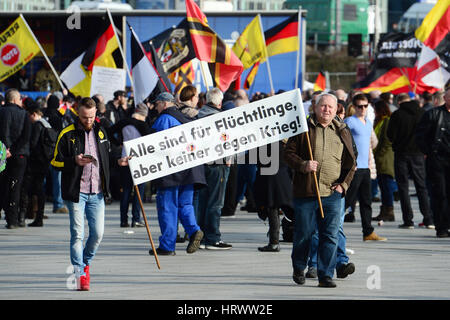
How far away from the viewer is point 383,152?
52.2 ft

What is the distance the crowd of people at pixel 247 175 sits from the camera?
9469 millimetres

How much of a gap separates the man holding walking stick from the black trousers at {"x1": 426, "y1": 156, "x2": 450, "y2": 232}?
13.9 ft

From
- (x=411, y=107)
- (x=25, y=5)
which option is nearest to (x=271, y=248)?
(x=411, y=107)

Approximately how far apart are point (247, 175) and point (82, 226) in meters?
5.43

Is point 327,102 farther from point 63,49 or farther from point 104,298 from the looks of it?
point 63,49

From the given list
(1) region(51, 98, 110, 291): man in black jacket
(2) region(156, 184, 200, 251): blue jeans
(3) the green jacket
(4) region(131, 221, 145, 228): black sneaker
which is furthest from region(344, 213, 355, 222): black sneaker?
(1) region(51, 98, 110, 291): man in black jacket

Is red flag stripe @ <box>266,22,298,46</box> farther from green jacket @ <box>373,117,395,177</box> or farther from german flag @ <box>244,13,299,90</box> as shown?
green jacket @ <box>373,117,395,177</box>

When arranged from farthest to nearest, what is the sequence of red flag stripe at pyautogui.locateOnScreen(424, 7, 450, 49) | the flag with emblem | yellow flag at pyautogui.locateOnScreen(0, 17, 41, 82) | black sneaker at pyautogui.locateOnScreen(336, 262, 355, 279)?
the flag with emblem → yellow flag at pyautogui.locateOnScreen(0, 17, 41, 82) → red flag stripe at pyautogui.locateOnScreen(424, 7, 450, 49) → black sneaker at pyautogui.locateOnScreen(336, 262, 355, 279)

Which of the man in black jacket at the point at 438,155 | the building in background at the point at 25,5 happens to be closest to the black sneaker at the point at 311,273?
the man in black jacket at the point at 438,155

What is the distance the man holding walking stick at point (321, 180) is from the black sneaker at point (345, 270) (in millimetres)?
407

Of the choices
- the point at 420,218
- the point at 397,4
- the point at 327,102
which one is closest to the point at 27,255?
the point at 327,102

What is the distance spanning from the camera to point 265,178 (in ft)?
39.3

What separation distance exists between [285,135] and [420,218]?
7.02 m

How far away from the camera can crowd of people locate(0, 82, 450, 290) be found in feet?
31.1
